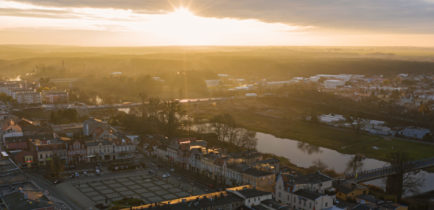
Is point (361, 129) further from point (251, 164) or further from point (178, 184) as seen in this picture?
point (178, 184)

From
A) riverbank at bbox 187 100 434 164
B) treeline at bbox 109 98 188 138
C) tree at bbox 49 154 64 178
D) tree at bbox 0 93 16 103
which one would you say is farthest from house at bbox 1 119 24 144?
tree at bbox 0 93 16 103

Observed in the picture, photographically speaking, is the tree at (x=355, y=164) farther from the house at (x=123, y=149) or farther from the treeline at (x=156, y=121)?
the house at (x=123, y=149)

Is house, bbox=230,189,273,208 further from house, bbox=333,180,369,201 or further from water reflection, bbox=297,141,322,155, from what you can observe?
water reflection, bbox=297,141,322,155

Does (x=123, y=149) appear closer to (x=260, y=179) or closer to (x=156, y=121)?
(x=156, y=121)

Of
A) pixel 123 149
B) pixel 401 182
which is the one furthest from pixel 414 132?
pixel 123 149

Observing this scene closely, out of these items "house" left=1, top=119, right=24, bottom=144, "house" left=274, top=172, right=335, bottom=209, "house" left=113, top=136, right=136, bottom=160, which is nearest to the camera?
"house" left=274, top=172, right=335, bottom=209
